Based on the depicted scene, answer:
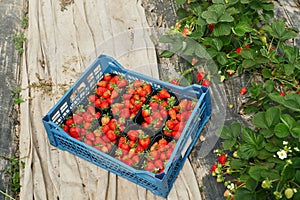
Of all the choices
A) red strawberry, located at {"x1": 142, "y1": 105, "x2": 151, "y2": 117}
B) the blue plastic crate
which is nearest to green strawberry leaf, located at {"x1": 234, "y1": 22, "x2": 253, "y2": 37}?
the blue plastic crate

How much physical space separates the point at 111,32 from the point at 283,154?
147 cm

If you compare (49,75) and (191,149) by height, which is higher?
(49,75)

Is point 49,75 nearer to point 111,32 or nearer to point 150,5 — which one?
point 111,32

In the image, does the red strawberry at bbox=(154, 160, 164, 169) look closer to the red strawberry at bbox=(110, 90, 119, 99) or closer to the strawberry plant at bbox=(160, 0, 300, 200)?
the strawberry plant at bbox=(160, 0, 300, 200)

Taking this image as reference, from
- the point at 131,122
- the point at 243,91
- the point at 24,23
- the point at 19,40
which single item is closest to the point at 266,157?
the point at 243,91

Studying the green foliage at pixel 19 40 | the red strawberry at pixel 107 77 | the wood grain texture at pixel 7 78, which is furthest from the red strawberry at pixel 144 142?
the green foliage at pixel 19 40

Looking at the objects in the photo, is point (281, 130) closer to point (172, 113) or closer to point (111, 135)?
point (172, 113)

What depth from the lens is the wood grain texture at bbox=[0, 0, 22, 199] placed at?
2.33 meters

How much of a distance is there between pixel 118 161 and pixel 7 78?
3.31 feet

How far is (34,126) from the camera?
245 cm

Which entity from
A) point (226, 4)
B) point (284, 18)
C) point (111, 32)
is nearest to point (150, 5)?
point (111, 32)

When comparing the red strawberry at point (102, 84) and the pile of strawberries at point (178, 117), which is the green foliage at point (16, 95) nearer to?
the red strawberry at point (102, 84)

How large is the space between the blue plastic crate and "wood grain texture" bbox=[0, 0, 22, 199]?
0.25 metres

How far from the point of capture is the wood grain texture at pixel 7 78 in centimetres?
233
